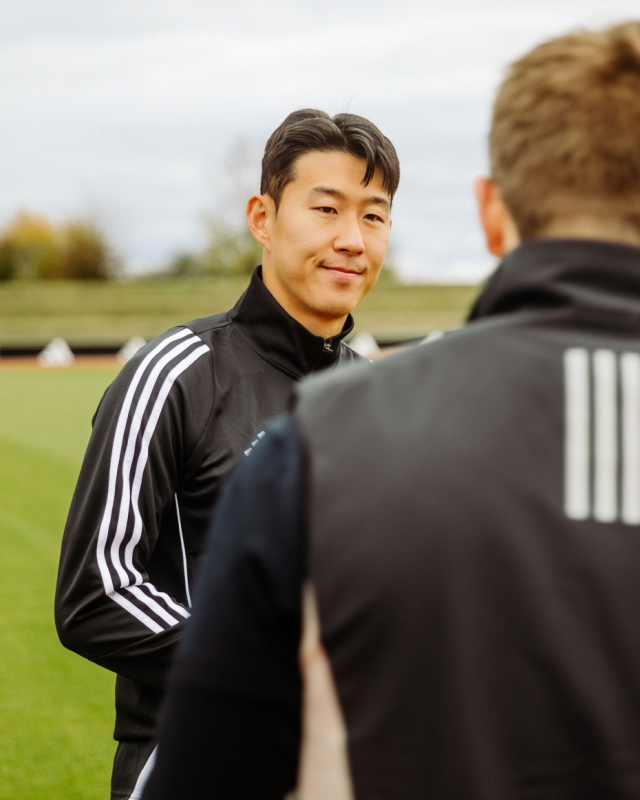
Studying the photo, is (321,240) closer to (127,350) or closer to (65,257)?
(127,350)

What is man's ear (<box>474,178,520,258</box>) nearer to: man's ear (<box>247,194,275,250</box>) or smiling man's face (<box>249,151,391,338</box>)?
smiling man's face (<box>249,151,391,338</box>)

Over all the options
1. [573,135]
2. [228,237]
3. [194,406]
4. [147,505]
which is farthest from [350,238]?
[228,237]

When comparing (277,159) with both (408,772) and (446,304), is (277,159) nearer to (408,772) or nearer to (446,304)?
(408,772)

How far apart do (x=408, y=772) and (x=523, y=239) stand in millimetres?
583

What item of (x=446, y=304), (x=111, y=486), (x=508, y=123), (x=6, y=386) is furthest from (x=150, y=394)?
(x=446, y=304)

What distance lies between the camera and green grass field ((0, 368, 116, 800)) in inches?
153

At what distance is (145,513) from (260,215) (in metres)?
0.96

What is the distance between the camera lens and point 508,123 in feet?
3.31

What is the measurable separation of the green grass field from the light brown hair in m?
3.51

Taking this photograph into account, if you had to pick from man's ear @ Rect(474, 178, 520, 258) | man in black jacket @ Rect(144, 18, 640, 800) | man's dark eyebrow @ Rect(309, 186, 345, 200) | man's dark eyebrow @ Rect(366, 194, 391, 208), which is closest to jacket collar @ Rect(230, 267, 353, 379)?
man's dark eyebrow @ Rect(309, 186, 345, 200)

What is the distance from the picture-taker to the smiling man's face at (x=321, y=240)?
2355 mm

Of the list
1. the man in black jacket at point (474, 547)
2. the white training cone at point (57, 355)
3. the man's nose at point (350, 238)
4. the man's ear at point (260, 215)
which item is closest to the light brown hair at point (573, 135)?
the man in black jacket at point (474, 547)

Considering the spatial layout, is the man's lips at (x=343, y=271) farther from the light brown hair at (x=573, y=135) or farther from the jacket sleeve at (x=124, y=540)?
the light brown hair at (x=573, y=135)

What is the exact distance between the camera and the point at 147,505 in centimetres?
198
